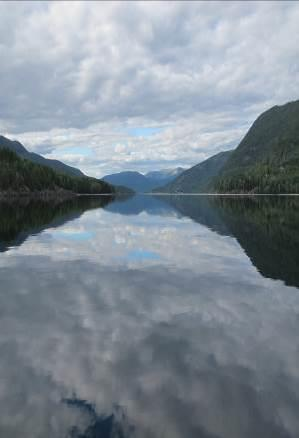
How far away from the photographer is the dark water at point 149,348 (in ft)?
42.6

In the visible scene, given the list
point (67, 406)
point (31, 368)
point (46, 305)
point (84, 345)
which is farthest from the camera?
point (46, 305)

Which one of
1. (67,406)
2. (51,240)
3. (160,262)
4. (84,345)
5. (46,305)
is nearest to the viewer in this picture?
(67,406)

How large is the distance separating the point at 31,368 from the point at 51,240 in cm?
4265

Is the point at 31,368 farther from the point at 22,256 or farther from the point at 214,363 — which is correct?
the point at 22,256

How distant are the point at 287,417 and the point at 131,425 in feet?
18.1

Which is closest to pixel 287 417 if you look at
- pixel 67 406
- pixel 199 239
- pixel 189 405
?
pixel 189 405

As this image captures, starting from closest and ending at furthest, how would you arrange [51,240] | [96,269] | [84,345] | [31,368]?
[31,368], [84,345], [96,269], [51,240]

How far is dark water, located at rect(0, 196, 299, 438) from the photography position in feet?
Result: 42.6

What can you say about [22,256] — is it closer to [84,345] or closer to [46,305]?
[46,305]

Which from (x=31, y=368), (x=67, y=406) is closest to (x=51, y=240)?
(x=31, y=368)

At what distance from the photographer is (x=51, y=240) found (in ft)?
191

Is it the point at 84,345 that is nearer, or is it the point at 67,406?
the point at 67,406

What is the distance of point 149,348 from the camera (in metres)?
19.0

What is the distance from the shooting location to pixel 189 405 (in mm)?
13883
